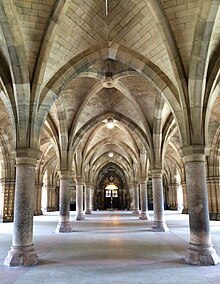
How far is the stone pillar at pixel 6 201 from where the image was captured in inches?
675

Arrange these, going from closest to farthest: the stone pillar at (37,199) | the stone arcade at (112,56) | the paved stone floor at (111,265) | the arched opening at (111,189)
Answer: the paved stone floor at (111,265), the stone arcade at (112,56), the stone pillar at (37,199), the arched opening at (111,189)

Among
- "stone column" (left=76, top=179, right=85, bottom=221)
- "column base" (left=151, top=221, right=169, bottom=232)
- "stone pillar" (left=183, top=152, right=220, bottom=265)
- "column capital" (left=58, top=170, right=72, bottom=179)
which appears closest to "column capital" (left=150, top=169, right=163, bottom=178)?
"column base" (left=151, top=221, right=169, bottom=232)

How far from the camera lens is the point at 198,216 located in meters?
6.30

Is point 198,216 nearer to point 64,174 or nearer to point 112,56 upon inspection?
point 112,56

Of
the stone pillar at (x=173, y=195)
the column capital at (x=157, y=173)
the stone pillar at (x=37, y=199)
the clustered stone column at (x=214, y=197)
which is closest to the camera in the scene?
the column capital at (x=157, y=173)

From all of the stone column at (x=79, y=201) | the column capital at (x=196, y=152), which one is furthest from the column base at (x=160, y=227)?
the stone column at (x=79, y=201)

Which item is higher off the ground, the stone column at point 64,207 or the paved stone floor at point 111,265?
the stone column at point 64,207

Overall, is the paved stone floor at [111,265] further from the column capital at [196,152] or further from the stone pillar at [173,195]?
the stone pillar at [173,195]

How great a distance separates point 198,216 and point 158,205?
566 cm

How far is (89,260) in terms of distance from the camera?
20.9 ft

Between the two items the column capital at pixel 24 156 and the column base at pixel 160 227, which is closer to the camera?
the column capital at pixel 24 156

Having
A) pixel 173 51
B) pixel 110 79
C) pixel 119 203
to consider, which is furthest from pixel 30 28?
pixel 119 203

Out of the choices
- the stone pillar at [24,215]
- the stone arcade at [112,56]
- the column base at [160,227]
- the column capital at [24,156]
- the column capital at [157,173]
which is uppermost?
the stone arcade at [112,56]

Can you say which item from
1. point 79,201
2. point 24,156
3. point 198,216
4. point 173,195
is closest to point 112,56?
point 24,156
